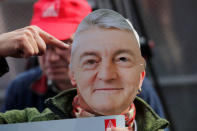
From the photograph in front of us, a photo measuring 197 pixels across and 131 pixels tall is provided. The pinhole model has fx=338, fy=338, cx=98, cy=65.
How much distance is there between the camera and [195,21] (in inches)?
121

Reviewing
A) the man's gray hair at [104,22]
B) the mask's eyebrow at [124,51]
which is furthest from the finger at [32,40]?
the mask's eyebrow at [124,51]

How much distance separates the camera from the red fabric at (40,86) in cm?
144

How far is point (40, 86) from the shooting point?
60.5 inches

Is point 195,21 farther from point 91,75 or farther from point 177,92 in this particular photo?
point 91,75

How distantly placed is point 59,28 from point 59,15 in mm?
52

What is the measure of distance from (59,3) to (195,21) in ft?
7.41

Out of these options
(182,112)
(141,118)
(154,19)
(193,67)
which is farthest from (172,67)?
(141,118)

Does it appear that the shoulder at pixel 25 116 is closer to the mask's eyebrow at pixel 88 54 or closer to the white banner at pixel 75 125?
the white banner at pixel 75 125

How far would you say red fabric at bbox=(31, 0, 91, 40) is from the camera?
1.02 metres

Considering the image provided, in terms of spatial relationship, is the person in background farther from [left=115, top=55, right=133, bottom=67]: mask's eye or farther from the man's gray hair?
[left=115, top=55, right=133, bottom=67]: mask's eye

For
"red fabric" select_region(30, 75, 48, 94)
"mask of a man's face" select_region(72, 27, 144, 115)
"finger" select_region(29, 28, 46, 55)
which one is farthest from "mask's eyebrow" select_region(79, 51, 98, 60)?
"red fabric" select_region(30, 75, 48, 94)

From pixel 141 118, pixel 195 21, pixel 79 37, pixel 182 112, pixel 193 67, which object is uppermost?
pixel 79 37

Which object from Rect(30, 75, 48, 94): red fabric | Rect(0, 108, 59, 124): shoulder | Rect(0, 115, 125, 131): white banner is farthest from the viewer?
Rect(30, 75, 48, 94): red fabric

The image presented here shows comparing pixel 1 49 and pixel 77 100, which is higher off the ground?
pixel 1 49
